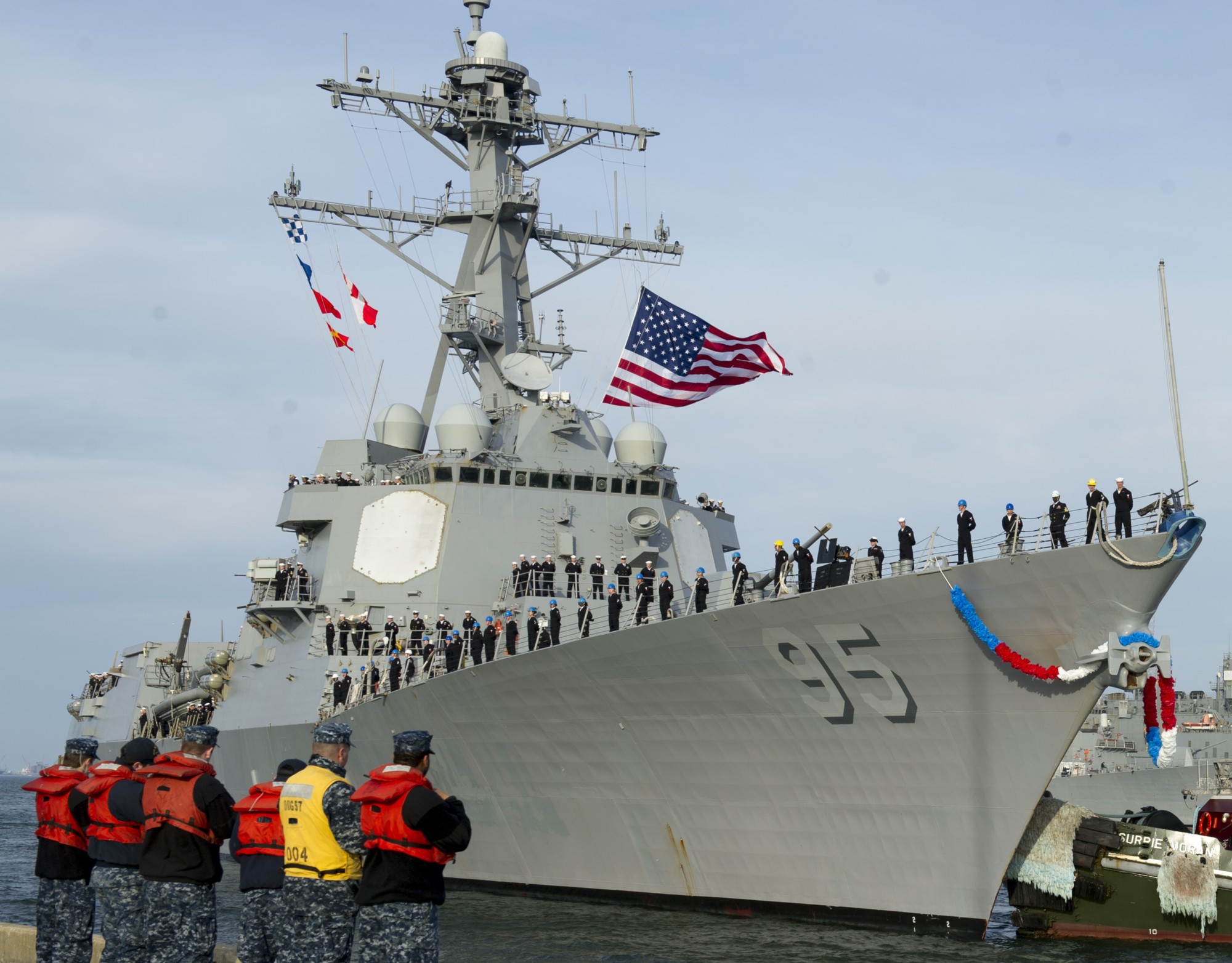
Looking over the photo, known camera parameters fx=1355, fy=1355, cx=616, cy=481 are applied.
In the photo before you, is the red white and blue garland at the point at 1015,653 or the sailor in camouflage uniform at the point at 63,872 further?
the red white and blue garland at the point at 1015,653

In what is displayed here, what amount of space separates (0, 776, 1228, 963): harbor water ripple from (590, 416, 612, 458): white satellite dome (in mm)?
6939

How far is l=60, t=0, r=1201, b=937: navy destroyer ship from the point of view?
12.8m

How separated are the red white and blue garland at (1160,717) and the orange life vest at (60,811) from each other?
9.05m

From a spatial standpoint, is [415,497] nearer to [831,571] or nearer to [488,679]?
[488,679]

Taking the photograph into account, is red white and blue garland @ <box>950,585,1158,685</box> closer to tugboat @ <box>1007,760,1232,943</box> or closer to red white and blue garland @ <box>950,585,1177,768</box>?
red white and blue garland @ <box>950,585,1177,768</box>

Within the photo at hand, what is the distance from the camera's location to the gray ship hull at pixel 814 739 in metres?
12.7

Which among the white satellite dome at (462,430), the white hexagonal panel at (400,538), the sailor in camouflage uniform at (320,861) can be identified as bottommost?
the sailor in camouflage uniform at (320,861)

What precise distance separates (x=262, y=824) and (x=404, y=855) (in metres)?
1.54

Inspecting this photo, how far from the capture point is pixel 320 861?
5957mm

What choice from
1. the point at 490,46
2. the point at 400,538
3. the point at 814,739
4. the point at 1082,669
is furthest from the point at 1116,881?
the point at 490,46

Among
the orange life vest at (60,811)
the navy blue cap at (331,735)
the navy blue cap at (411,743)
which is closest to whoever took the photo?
the navy blue cap at (411,743)

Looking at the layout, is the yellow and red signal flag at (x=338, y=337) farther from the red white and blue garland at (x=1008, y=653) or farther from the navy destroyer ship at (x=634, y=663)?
the red white and blue garland at (x=1008, y=653)

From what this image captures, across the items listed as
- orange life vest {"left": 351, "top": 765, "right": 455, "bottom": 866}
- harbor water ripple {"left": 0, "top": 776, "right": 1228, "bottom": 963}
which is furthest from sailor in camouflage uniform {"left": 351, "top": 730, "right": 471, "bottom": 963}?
harbor water ripple {"left": 0, "top": 776, "right": 1228, "bottom": 963}

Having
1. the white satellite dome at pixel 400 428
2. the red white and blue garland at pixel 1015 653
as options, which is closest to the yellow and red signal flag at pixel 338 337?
the white satellite dome at pixel 400 428
